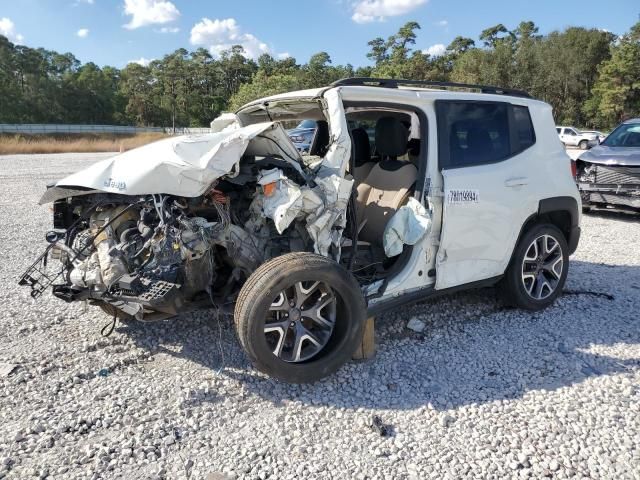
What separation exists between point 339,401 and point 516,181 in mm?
2460

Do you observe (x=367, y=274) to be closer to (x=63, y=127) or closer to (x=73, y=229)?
(x=73, y=229)

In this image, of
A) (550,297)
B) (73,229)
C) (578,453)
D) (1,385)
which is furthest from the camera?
(550,297)

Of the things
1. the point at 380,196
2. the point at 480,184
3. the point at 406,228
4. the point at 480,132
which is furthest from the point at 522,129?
the point at 406,228

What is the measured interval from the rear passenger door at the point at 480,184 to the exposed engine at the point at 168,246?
4.16 feet

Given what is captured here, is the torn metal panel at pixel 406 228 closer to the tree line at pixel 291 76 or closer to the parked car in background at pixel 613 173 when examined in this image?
the parked car in background at pixel 613 173

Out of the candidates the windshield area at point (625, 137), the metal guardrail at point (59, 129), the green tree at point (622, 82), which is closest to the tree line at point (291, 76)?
the green tree at point (622, 82)

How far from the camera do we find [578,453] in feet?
9.14

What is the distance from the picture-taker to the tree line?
50312 mm

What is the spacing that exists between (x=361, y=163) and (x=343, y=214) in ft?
5.03

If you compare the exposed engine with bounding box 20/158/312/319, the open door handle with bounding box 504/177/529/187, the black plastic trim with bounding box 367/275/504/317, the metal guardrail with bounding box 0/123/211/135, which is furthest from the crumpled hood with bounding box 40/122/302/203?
the metal guardrail with bounding box 0/123/211/135

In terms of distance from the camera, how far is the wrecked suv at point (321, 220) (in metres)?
3.35

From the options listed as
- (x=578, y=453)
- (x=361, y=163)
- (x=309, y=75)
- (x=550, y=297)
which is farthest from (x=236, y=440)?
(x=309, y=75)

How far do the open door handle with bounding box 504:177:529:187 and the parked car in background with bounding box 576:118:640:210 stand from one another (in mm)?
5655

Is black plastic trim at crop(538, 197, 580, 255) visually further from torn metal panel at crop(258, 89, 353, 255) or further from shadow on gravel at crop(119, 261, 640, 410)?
torn metal panel at crop(258, 89, 353, 255)
